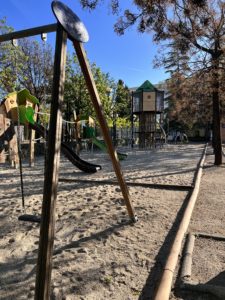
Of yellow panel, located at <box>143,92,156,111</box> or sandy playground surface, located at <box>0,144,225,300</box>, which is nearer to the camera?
sandy playground surface, located at <box>0,144,225,300</box>

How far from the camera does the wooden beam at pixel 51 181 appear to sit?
99.8 inches

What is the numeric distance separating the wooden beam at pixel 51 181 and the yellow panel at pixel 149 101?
84.6 ft

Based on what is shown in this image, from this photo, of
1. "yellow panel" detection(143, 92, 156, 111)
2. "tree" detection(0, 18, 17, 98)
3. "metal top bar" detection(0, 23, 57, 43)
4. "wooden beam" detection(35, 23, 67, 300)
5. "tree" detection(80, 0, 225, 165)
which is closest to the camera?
"wooden beam" detection(35, 23, 67, 300)

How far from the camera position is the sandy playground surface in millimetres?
3152

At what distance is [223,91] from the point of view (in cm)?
1444

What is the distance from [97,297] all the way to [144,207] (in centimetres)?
329

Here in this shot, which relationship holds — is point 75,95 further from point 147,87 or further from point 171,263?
point 171,263

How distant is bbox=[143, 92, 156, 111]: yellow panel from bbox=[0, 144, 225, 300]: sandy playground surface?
21.4m

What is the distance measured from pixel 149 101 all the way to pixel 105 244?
25.2 metres

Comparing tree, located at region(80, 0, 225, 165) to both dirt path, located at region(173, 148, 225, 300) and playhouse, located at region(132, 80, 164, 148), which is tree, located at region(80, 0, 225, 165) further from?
playhouse, located at region(132, 80, 164, 148)

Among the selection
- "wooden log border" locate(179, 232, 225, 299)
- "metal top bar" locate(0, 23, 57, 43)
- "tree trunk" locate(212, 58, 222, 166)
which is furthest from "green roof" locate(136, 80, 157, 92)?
"wooden log border" locate(179, 232, 225, 299)

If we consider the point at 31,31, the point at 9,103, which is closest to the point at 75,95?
the point at 9,103

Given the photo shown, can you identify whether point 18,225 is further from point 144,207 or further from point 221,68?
point 221,68

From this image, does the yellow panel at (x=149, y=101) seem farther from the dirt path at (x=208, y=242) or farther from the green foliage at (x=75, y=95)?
the dirt path at (x=208, y=242)
